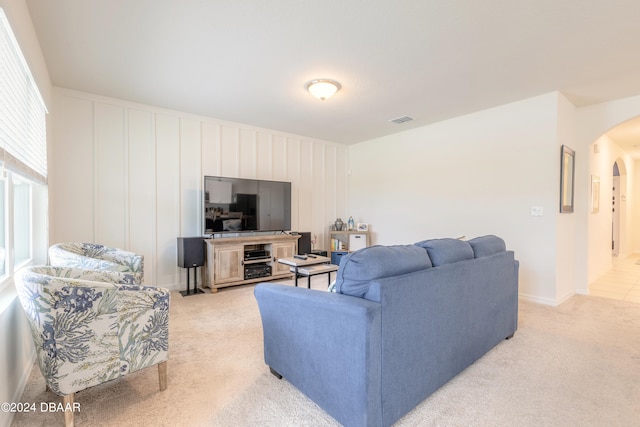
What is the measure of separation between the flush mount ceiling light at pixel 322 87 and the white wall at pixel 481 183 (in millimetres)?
2270

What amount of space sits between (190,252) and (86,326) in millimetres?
2498

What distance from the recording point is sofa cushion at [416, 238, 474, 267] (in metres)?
1.93

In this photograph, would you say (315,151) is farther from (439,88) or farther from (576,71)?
(576,71)

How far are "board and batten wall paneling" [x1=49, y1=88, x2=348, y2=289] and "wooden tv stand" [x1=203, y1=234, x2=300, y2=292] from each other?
0.56 metres

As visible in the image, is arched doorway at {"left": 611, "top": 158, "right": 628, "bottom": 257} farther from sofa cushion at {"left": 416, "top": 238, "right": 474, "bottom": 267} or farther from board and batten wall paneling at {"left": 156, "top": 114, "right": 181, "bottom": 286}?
board and batten wall paneling at {"left": 156, "top": 114, "right": 181, "bottom": 286}

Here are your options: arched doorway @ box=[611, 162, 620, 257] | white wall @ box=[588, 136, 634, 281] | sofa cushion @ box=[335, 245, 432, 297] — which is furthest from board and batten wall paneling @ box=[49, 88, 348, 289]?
arched doorway @ box=[611, 162, 620, 257]

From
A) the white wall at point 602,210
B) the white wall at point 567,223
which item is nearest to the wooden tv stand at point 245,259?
the white wall at point 567,223

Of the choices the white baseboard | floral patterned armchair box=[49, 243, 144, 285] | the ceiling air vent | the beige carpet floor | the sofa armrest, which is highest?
the ceiling air vent

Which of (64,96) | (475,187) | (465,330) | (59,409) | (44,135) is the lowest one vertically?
(59,409)

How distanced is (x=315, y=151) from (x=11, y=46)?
14.3 ft

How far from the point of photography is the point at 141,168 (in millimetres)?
4039

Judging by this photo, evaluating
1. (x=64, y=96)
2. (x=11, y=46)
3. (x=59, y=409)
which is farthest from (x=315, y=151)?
(x=59, y=409)

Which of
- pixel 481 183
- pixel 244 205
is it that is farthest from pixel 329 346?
pixel 481 183

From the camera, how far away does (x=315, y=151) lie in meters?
5.88
